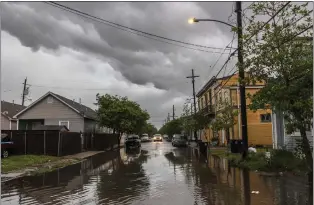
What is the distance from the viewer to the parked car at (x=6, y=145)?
83.8ft

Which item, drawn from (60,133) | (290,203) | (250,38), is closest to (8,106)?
(60,133)

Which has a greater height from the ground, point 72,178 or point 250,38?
point 250,38

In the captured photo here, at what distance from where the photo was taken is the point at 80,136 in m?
35.3

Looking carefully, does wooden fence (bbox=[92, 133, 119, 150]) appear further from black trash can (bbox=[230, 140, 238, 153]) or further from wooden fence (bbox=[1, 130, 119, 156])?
black trash can (bbox=[230, 140, 238, 153])

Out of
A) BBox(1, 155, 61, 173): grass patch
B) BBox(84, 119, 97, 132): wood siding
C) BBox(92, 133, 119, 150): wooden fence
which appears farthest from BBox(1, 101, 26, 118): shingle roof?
BBox(1, 155, 61, 173): grass patch

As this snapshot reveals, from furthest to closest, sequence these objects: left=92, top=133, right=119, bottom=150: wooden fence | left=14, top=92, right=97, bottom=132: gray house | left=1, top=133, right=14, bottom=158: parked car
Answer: left=14, top=92, right=97, bottom=132: gray house, left=92, top=133, right=119, bottom=150: wooden fence, left=1, top=133, right=14, bottom=158: parked car

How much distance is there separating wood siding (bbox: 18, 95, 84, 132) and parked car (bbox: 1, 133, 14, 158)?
1647 centimetres

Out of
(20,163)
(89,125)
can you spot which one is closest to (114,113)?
(89,125)

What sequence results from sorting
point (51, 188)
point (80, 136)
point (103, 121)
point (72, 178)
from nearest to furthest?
point (51, 188) → point (72, 178) → point (80, 136) → point (103, 121)

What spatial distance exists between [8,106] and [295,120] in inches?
1966

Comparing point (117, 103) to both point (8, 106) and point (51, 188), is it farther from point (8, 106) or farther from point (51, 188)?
point (51, 188)

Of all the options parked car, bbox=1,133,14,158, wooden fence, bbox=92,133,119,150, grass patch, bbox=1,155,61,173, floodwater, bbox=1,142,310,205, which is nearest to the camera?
floodwater, bbox=1,142,310,205

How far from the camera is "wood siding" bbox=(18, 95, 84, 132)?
145ft

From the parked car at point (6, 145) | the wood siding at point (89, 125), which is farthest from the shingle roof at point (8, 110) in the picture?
the parked car at point (6, 145)
